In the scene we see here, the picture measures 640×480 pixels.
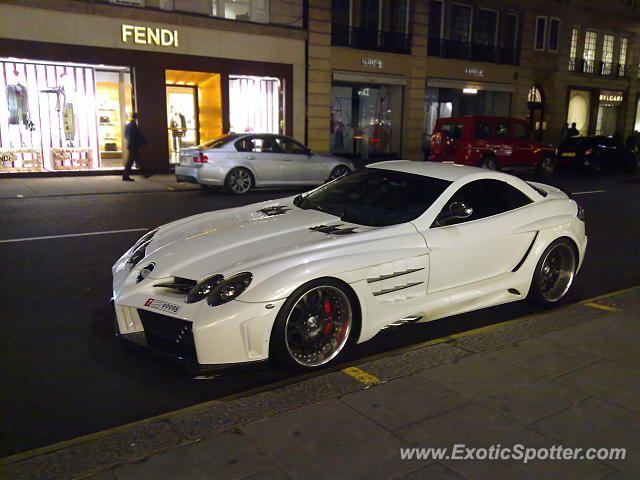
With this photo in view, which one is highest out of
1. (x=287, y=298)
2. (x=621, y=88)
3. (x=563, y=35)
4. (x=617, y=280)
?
(x=563, y=35)

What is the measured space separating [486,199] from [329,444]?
3.06 metres

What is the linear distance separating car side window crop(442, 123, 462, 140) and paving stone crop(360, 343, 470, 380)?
14.9 m

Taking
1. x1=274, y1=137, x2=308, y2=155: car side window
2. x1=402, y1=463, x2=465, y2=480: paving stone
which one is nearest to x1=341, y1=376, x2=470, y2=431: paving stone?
x1=402, y1=463, x2=465, y2=480: paving stone

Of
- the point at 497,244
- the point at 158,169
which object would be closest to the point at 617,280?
the point at 497,244

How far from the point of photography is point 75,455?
3.08 metres

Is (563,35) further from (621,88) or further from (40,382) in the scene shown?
(40,382)

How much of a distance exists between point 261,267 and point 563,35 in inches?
1184

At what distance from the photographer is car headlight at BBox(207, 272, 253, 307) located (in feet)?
12.8

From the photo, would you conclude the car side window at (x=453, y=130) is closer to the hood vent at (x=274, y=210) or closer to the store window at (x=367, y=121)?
the store window at (x=367, y=121)

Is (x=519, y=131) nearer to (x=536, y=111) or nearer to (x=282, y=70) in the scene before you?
(x=282, y=70)

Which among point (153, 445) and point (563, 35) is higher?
point (563, 35)

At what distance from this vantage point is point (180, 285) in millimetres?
4191

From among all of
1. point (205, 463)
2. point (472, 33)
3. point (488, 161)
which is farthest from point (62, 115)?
point (472, 33)

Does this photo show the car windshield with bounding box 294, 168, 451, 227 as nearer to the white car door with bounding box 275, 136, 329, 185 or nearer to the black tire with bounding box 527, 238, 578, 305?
the black tire with bounding box 527, 238, 578, 305
